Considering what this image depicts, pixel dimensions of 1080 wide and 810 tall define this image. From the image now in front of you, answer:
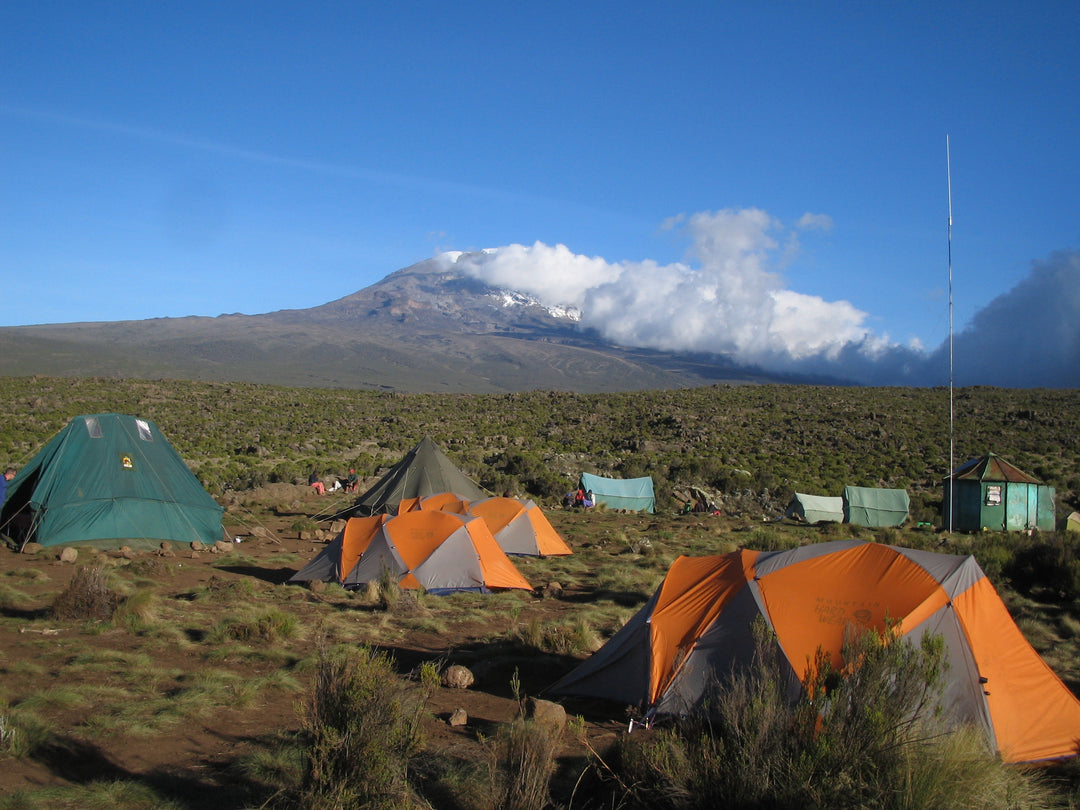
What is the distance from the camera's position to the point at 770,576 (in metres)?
6.80

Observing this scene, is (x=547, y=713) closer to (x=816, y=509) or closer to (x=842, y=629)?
(x=842, y=629)

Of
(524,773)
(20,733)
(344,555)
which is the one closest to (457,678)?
(20,733)

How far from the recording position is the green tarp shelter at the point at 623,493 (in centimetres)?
2723

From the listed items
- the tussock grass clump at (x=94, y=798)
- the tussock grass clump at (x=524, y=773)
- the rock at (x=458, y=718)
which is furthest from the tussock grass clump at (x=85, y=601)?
the tussock grass clump at (x=524, y=773)

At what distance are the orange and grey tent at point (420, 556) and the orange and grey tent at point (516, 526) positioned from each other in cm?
343

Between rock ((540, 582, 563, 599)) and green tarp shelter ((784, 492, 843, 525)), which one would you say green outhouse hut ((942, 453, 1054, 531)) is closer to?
green tarp shelter ((784, 492, 843, 525))

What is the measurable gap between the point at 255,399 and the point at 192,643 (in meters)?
53.0

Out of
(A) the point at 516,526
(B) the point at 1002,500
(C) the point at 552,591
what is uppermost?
(A) the point at 516,526

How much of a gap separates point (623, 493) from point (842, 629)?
21282 mm

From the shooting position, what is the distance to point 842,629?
6309 millimetres

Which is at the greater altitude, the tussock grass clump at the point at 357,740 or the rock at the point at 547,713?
the tussock grass clump at the point at 357,740

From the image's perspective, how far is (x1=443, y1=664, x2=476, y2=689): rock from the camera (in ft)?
25.5

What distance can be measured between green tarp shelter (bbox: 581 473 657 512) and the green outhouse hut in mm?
9218

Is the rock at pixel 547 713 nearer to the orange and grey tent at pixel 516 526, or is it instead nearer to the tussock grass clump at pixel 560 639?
the tussock grass clump at pixel 560 639
